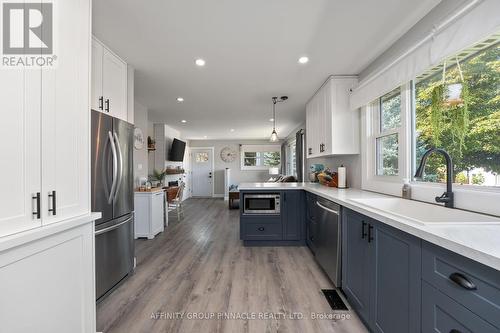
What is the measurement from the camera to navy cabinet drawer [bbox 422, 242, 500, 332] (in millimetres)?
744

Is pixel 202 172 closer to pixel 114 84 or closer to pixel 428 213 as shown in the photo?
pixel 114 84

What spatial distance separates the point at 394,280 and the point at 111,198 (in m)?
2.32

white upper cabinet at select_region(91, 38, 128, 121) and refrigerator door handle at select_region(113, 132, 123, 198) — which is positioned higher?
white upper cabinet at select_region(91, 38, 128, 121)

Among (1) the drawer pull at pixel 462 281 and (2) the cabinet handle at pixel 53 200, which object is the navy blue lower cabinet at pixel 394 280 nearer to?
(1) the drawer pull at pixel 462 281

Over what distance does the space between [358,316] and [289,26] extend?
2479mm

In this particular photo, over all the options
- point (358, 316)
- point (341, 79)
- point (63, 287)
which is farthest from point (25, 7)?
point (341, 79)

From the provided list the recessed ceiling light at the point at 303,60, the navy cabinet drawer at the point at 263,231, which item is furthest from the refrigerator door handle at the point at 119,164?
the recessed ceiling light at the point at 303,60

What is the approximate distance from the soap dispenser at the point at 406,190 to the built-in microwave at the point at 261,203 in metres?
1.66

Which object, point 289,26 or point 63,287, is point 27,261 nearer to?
point 63,287

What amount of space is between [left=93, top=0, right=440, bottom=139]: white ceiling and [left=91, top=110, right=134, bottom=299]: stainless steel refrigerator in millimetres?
820

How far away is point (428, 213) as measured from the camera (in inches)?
63.4

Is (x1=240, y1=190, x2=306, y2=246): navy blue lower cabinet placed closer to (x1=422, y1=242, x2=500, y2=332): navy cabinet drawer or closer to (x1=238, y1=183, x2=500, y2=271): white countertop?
(x1=238, y1=183, x2=500, y2=271): white countertop

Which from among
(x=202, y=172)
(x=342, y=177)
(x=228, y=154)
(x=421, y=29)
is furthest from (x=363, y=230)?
(x=202, y=172)

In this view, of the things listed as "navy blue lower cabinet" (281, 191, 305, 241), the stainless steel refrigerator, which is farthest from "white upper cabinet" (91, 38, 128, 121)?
"navy blue lower cabinet" (281, 191, 305, 241)
